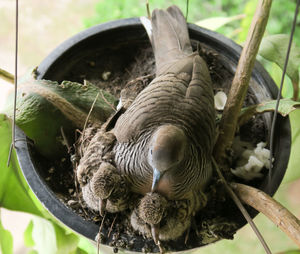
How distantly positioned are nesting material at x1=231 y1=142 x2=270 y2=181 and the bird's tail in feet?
0.97

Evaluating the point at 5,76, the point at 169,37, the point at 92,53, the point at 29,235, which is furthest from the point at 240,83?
the point at 29,235

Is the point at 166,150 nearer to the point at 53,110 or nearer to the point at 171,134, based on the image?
the point at 171,134

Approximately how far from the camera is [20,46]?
1.67m

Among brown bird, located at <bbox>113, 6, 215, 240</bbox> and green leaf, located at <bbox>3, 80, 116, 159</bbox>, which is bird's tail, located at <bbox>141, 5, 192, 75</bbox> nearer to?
brown bird, located at <bbox>113, 6, 215, 240</bbox>

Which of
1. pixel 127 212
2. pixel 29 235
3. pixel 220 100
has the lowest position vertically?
pixel 29 235

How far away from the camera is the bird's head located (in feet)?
1.82

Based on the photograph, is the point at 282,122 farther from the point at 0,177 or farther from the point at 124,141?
the point at 0,177

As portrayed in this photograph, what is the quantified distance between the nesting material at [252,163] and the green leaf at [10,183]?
0.50 meters

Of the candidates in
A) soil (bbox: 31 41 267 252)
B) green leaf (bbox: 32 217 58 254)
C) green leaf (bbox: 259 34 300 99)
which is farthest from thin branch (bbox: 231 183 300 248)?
green leaf (bbox: 32 217 58 254)

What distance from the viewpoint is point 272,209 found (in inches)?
25.2

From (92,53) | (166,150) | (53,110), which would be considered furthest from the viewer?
(92,53)

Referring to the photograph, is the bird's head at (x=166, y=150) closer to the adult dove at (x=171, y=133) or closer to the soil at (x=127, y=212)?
the adult dove at (x=171, y=133)

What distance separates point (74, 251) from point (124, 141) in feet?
1.15

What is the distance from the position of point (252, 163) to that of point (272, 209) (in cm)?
19
